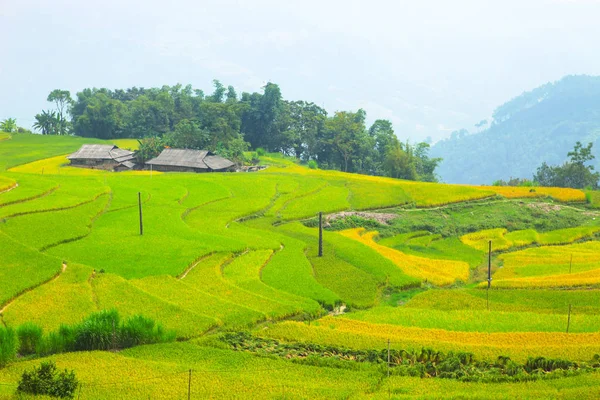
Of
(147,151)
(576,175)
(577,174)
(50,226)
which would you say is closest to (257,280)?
(50,226)

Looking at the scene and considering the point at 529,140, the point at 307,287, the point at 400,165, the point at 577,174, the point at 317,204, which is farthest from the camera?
the point at 529,140

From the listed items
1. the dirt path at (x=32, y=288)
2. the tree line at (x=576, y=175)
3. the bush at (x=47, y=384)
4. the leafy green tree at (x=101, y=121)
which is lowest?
the bush at (x=47, y=384)

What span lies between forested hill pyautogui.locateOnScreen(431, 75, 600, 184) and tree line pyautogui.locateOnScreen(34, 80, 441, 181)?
193 feet

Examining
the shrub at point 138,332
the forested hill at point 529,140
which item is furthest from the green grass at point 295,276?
the forested hill at point 529,140

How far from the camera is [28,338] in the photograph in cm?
1880

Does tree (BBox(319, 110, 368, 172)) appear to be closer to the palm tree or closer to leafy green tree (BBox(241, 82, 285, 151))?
leafy green tree (BBox(241, 82, 285, 151))

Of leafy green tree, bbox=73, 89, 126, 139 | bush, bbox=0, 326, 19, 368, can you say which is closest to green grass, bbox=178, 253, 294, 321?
bush, bbox=0, 326, 19, 368

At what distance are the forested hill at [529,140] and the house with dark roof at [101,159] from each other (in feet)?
307

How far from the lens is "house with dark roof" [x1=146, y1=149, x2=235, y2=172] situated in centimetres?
6322

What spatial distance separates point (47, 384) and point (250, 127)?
265ft

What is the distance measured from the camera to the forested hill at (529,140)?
5586 inches

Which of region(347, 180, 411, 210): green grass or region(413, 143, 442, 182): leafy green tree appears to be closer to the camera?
region(347, 180, 411, 210): green grass

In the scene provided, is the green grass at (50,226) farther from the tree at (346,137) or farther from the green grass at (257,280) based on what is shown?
the tree at (346,137)

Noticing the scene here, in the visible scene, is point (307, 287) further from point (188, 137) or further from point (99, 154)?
point (188, 137)
